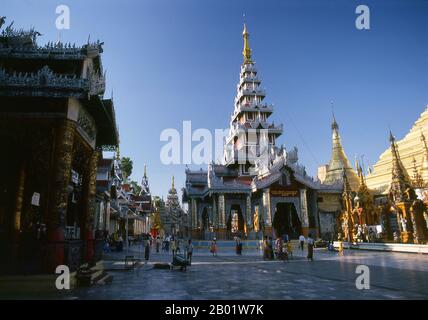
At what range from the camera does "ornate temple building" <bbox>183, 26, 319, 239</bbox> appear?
3503 centimetres

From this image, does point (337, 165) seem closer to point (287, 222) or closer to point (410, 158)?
point (410, 158)

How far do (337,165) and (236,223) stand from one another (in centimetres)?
1899

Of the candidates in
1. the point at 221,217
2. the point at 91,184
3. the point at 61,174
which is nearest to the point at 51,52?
the point at 61,174

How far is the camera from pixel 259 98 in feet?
161

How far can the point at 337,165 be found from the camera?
4844cm

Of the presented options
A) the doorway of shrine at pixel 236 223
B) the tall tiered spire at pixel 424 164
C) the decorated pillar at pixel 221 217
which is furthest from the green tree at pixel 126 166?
the tall tiered spire at pixel 424 164

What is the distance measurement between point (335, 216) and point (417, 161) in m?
13.6

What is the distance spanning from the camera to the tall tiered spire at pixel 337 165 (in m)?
46.3

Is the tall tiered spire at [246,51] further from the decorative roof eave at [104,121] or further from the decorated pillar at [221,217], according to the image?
the decorative roof eave at [104,121]

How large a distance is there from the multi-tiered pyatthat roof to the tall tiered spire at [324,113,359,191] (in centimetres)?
1119

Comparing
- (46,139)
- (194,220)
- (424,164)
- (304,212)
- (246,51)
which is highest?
(246,51)

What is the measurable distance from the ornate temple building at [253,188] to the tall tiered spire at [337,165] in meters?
8.35
